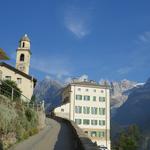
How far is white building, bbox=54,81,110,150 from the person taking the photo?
3543 inches

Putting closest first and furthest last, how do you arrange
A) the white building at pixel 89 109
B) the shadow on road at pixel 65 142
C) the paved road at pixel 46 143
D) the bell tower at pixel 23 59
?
the paved road at pixel 46 143 < the shadow on road at pixel 65 142 < the bell tower at pixel 23 59 < the white building at pixel 89 109

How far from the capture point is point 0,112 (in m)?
19.8

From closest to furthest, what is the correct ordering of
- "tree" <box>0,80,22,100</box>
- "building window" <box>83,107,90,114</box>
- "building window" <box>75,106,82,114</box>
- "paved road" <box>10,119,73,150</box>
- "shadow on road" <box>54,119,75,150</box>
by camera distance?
"paved road" <box>10,119,73,150</box> < "shadow on road" <box>54,119,75,150</box> < "tree" <box>0,80,22,100</box> < "building window" <box>75,106,82,114</box> < "building window" <box>83,107,90,114</box>

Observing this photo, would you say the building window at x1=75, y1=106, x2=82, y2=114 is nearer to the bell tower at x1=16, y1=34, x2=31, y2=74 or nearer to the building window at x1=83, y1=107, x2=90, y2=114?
the building window at x1=83, y1=107, x2=90, y2=114

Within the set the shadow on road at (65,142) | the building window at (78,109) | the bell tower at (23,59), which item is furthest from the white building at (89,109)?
the shadow on road at (65,142)

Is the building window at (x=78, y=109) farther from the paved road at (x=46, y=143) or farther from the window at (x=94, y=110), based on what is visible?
the paved road at (x=46, y=143)

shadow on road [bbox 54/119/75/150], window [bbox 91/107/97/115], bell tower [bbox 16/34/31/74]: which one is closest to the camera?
shadow on road [bbox 54/119/75/150]

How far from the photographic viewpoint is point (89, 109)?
9069 centimetres

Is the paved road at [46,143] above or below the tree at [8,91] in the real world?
below

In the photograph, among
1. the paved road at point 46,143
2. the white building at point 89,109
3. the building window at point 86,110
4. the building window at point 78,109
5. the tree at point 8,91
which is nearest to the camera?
the paved road at point 46,143

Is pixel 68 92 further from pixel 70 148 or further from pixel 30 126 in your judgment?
pixel 70 148

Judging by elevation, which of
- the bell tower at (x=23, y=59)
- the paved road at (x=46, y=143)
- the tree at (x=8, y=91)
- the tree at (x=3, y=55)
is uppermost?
the bell tower at (x=23, y=59)

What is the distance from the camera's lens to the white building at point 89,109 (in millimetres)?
90000

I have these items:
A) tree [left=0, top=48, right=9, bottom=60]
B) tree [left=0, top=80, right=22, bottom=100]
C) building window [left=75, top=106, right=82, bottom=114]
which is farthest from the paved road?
building window [left=75, top=106, right=82, bottom=114]
